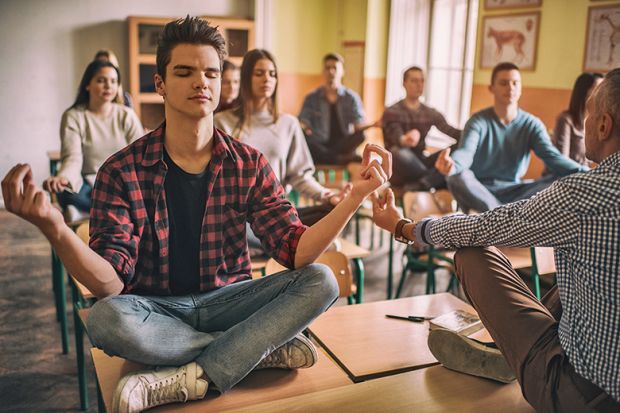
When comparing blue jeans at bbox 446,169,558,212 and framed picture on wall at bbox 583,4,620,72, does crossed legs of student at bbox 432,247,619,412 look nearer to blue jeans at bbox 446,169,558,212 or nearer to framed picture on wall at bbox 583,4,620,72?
blue jeans at bbox 446,169,558,212

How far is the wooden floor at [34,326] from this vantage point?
8.77ft

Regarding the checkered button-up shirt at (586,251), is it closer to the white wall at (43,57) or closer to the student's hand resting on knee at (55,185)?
the student's hand resting on knee at (55,185)

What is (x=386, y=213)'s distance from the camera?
6.84ft

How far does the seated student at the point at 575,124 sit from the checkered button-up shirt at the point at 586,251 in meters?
2.81

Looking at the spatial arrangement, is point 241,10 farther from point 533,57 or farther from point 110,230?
point 110,230

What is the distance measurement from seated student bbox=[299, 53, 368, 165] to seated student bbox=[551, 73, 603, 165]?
6.60 ft

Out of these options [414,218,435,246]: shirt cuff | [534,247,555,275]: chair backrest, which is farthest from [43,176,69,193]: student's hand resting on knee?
[534,247,555,275]: chair backrest

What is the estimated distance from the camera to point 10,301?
3.75 m

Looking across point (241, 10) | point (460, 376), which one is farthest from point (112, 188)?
point (241, 10)

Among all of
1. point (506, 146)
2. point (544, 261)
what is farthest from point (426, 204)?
point (544, 261)

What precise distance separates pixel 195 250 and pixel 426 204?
1.90 meters

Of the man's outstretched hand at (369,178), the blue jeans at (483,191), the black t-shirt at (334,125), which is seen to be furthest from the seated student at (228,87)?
the man's outstretched hand at (369,178)

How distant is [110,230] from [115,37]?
530 cm

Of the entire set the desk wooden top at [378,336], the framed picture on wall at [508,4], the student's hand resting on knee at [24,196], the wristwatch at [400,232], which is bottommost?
the desk wooden top at [378,336]
